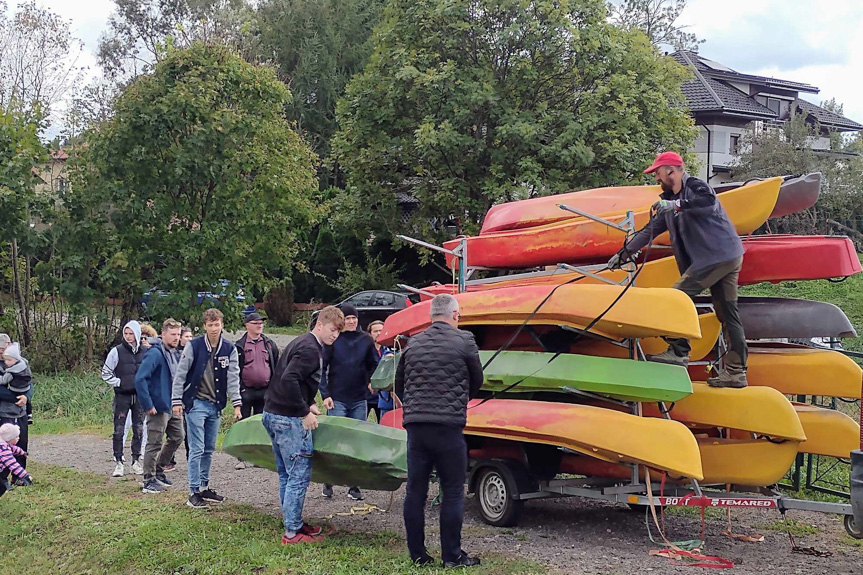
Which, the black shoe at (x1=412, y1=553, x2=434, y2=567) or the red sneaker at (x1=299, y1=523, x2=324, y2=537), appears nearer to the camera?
the black shoe at (x1=412, y1=553, x2=434, y2=567)

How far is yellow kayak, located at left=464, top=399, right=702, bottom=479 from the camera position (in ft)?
23.1

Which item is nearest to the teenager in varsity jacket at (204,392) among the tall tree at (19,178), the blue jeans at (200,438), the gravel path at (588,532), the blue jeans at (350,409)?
the blue jeans at (200,438)

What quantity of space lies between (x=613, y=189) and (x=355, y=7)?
95.2 feet

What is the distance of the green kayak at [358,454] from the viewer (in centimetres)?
765

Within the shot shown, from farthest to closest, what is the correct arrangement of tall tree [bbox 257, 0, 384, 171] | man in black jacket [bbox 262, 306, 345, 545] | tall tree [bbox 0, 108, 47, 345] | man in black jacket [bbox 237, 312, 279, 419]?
tall tree [bbox 257, 0, 384, 171] → tall tree [bbox 0, 108, 47, 345] → man in black jacket [bbox 237, 312, 279, 419] → man in black jacket [bbox 262, 306, 345, 545]

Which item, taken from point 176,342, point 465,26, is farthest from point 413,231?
point 176,342

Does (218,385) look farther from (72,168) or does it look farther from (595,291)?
(72,168)

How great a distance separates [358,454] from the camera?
301 inches

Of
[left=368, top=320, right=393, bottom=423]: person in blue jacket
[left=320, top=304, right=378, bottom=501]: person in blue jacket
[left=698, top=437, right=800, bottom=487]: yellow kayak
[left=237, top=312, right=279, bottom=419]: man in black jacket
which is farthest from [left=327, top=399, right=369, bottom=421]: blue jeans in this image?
[left=698, top=437, right=800, bottom=487]: yellow kayak

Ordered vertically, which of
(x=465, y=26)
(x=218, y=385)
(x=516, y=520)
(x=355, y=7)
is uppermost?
(x=355, y=7)

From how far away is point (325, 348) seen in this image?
9586 millimetres

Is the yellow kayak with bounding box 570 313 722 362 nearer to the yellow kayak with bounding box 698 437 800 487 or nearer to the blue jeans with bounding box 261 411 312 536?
the yellow kayak with bounding box 698 437 800 487

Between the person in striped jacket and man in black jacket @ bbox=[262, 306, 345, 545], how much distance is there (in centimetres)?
262

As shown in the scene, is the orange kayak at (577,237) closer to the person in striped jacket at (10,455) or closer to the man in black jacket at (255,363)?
the man in black jacket at (255,363)
